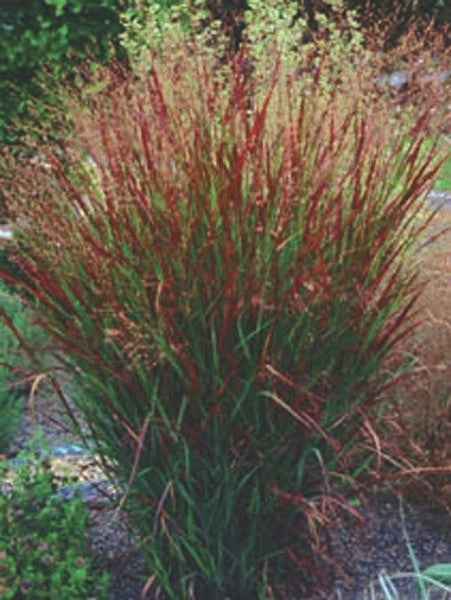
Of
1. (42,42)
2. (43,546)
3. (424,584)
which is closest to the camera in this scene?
(43,546)

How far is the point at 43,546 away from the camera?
3.16m

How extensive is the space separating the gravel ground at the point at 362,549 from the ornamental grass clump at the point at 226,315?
0.75 feet

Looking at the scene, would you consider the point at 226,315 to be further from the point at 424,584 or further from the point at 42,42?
the point at 42,42

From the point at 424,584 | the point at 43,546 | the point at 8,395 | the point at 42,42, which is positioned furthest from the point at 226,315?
the point at 42,42

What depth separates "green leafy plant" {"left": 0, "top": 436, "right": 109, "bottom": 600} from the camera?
3074 mm

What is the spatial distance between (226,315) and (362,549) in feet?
3.84

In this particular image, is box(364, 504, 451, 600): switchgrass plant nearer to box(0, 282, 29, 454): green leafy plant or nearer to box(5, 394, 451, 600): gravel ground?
box(5, 394, 451, 600): gravel ground

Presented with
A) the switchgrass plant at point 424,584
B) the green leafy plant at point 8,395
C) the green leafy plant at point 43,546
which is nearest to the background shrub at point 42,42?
the green leafy plant at point 8,395

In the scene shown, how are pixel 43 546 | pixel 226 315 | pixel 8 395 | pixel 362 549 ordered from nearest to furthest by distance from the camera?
pixel 226 315
pixel 43 546
pixel 362 549
pixel 8 395

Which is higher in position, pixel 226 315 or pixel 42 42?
pixel 42 42

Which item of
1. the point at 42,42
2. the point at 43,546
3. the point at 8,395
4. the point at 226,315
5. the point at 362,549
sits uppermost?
the point at 42,42

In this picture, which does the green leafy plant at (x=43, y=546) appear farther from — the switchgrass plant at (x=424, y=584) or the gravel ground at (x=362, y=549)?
the switchgrass plant at (x=424, y=584)

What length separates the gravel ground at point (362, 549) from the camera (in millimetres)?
3354

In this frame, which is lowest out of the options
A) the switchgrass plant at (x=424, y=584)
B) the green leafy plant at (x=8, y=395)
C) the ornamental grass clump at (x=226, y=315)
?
the switchgrass plant at (x=424, y=584)
